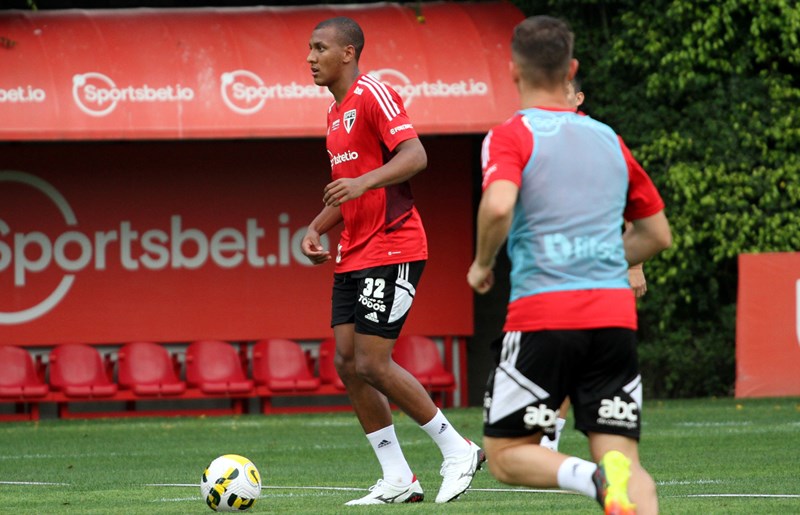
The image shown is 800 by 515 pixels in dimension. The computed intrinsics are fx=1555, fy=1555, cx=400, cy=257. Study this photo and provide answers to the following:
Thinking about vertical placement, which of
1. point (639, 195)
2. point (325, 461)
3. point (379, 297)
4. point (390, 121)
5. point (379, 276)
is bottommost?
point (325, 461)

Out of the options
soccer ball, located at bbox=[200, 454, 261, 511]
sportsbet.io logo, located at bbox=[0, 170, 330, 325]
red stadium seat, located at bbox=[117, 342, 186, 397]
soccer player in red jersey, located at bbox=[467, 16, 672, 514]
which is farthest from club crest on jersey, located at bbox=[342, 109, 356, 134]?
Result: sportsbet.io logo, located at bbox=[0, 170, 330, 325]

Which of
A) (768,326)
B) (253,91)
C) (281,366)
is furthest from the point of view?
(281,366)

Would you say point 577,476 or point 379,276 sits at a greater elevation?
point 379,276

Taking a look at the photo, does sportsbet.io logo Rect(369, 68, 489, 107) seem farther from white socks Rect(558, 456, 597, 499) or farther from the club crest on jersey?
white socks Rect(558, 456, 597, 499)

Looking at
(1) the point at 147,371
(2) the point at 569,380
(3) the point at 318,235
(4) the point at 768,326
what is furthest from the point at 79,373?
(2) the point at 569,380

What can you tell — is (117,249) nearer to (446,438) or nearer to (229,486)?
(446,438)

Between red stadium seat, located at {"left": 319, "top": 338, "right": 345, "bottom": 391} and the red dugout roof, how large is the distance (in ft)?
8.59

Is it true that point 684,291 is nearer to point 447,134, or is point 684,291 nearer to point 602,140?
point 447,134

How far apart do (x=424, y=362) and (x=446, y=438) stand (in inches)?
415

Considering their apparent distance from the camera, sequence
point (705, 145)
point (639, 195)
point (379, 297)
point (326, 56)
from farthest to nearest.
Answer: point (705, 145) < point (326, 56) < point (379, 297) < point (639, 195)

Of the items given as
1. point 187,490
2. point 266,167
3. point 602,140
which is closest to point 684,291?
point 266,167

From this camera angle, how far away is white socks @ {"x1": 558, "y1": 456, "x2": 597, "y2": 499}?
5262mm

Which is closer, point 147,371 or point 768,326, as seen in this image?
point 768,326

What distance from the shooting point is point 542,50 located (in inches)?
214
